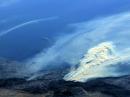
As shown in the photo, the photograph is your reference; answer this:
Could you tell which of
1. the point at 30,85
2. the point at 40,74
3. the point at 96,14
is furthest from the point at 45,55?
the point at 96,14

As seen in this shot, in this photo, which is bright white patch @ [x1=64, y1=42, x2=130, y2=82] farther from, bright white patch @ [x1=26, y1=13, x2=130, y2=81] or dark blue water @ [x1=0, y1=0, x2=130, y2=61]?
dark blue water @ [x1=0, y1=0, x2=130, y2=61]

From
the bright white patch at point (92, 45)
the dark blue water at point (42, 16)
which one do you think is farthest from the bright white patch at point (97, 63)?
the dark blue water at point (42, 16)

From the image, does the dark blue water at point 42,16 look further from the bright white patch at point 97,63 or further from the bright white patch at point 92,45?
the bright white patch at point 97,63

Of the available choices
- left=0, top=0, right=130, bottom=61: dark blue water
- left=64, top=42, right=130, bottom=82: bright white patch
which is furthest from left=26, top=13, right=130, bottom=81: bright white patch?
left=0, top=0, right=130, bottom=61: dark blue water

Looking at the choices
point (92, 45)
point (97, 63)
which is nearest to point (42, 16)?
point (92, 45)

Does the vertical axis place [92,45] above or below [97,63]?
above

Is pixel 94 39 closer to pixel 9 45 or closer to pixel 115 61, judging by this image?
pixel 115 61

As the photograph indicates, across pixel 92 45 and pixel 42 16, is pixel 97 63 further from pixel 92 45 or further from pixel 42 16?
pixel 42 16
